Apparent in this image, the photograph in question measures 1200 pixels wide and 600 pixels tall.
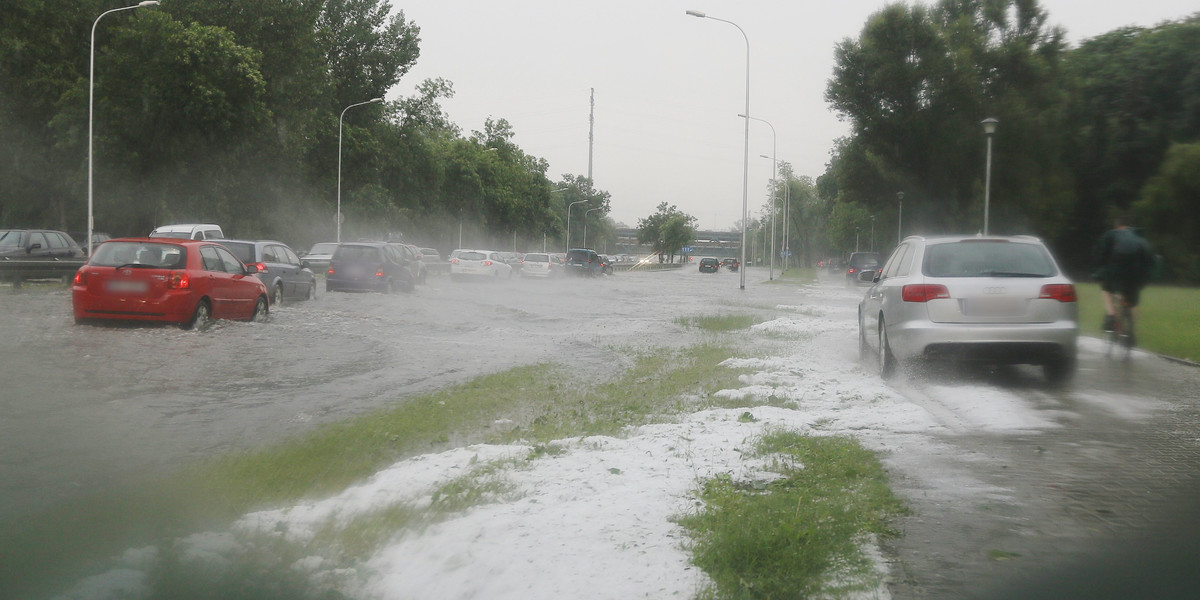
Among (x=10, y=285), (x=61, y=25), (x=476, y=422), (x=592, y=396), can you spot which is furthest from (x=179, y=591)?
(x=61, y=25)

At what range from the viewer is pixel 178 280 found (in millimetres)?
15031

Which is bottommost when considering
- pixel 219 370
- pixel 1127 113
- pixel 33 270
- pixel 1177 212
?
pixel 219 370

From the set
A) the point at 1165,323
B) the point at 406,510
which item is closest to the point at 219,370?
the point at 406,510

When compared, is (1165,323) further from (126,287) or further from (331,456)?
(126,287)

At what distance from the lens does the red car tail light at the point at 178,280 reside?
49.0 ft

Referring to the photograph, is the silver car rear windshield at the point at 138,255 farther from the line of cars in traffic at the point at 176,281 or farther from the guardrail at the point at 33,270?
the guardrail at the point at 33,270

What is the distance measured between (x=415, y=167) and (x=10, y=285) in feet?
150

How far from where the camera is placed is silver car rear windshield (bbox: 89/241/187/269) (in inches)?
585

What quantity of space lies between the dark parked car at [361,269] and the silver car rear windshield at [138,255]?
1371 centimetres

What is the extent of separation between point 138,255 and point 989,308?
11.6m

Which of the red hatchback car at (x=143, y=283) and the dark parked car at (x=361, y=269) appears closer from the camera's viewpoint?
the red hatchback car at (x=143, y=283)

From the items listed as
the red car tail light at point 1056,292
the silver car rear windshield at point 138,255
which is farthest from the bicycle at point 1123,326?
the silver car rear windshield at point 138,255

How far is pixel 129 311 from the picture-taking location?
1480 centimetres

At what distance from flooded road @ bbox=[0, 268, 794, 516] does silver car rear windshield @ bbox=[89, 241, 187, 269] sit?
953 mm
